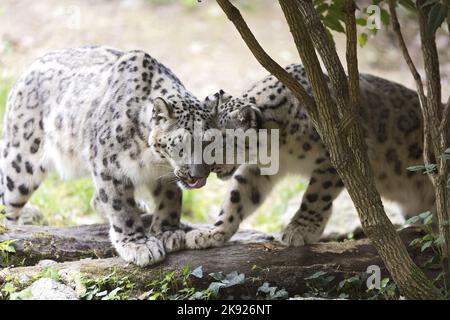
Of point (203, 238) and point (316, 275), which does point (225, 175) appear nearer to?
point (203, 238)

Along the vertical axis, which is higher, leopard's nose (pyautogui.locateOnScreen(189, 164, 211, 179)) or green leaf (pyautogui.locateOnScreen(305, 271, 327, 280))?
leopard's nose (pyautogui.locateOnScreen(189, 164, 211, 179))

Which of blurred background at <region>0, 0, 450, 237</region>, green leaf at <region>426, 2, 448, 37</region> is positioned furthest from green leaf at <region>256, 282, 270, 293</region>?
blurred background at <region>0, 0, 450, 237</region>

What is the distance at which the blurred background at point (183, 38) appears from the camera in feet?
42.3

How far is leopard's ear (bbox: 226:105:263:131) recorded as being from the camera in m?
6.82

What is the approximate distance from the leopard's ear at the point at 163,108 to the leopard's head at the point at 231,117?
1.25 feet

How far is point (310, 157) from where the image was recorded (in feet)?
23.7

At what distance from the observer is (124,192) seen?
6.77m

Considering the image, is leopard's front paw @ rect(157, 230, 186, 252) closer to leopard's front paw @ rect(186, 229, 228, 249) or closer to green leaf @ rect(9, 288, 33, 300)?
leopard's front paw @ rect(186, 229, 228, 249)

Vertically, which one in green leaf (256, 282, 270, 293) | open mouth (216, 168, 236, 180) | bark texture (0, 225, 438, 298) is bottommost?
green leaf (256, 282, 270, 293)

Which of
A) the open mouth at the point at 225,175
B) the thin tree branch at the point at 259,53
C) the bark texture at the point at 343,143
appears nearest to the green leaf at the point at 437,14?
the bark texture at the point at 343,143

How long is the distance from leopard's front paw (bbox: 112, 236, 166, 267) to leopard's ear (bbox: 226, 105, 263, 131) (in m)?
1.14

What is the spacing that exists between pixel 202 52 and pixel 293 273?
7.85 m

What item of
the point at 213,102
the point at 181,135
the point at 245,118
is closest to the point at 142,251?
the point at 181,135
